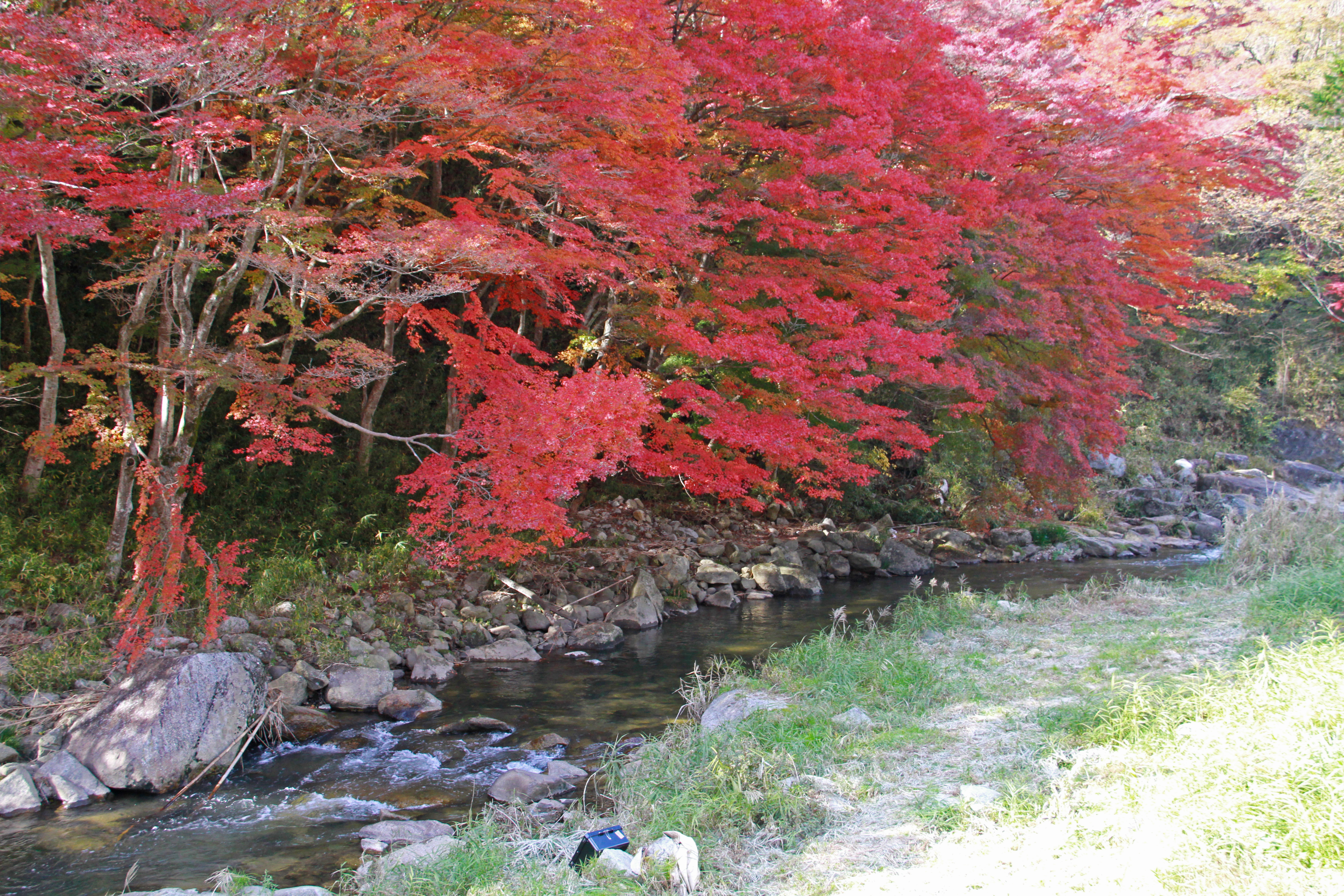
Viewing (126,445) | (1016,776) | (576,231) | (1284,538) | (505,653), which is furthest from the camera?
(505,653)

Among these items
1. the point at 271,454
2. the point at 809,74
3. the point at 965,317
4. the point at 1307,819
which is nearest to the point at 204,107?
the point at 271,454

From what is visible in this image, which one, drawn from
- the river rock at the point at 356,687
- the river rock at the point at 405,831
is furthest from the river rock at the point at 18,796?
the river rock at the point at 356,687

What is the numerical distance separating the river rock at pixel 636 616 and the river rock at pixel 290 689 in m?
3.46

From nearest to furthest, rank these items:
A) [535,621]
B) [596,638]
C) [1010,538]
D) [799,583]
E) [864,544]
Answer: [596,638]
[535,621]
[799,583]
[864,544]
[1010,538]

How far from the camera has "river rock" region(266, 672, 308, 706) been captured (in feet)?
21.6

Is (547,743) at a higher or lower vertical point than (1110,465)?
lower

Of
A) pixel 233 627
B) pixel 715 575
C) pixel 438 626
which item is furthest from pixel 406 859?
pixel 715 575

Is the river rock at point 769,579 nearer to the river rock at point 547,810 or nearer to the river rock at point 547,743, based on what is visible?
the river rock at point 547,743

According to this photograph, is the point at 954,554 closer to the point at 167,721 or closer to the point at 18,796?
the point at 167,721

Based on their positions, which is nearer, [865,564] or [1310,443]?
[865,564]

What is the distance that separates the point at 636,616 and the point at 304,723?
4102 mm

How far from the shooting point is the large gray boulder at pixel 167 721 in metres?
5.37

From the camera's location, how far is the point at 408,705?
6918 mm

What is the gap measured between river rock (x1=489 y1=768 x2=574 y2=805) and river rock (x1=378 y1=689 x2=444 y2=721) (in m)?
1.64
